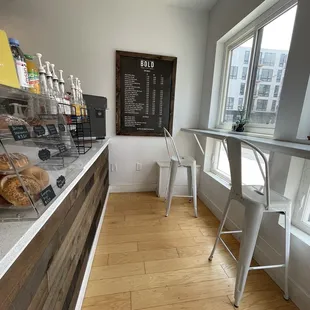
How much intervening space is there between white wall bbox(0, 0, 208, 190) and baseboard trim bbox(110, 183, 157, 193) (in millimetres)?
81

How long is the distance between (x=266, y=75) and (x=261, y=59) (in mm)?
194

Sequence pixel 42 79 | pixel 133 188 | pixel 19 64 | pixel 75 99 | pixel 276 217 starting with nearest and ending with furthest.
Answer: pixel 19 64 → pixel 42 79 → pixel 276 217 → pixel 75 99 → pixel 133 188

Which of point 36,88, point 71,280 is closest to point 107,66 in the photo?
point 36,88

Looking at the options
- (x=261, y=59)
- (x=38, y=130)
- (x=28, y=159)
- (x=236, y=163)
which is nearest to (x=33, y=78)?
(x=38, y=130)

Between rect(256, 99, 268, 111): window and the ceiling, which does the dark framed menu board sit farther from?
rect(256, 99, 268, 111): window

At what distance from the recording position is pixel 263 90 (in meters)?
1.71

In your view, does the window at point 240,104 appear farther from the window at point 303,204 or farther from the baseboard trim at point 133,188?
the baseboard trim at point 133,188

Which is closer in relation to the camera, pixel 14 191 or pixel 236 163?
pixel 14 191

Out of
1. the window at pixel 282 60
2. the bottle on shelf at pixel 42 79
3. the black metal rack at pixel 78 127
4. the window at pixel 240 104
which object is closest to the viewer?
the bottle on shelf at pixel 42 79

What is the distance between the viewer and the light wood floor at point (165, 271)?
3.65 feet

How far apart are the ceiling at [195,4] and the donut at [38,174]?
2653mm

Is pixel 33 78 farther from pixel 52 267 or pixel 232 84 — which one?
pixel 232 84

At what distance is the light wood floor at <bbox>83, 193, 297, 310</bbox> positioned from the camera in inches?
43.8

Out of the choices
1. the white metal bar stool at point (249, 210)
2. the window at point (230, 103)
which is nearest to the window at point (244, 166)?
the window at point (230, 103)
